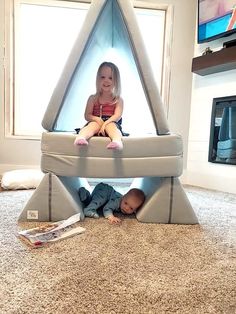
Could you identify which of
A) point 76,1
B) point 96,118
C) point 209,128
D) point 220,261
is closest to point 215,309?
point 220,261

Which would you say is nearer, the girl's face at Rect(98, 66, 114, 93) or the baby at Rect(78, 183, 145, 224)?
the baby at Rect(78, 183, 145, 224)

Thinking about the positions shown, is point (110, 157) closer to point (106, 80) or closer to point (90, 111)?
point (90, 111)

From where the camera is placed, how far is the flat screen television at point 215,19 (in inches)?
84.6

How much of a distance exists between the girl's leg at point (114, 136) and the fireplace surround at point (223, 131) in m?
1.27

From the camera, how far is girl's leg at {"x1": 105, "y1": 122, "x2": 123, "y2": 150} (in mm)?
1253

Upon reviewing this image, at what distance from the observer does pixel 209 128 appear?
8.11 ft

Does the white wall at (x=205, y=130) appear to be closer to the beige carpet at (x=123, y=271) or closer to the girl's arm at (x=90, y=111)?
the beige carpet at (x=123, y=271)

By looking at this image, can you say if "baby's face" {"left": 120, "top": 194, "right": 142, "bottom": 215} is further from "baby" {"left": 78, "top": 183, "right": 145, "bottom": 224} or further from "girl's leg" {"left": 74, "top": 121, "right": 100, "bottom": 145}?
"girl's leg" {"left": 74, "top": 121, "right": 100, "bottom": 145}

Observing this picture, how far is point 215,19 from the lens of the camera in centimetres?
228

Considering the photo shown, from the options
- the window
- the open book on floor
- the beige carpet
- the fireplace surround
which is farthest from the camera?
→ the window

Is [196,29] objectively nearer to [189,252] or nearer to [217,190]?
[217,190]

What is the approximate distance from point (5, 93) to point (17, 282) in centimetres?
217

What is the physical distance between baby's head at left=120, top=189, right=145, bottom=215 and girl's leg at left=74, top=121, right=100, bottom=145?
1.31ft

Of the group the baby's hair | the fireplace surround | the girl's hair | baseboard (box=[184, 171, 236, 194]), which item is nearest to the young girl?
the girl's hair
